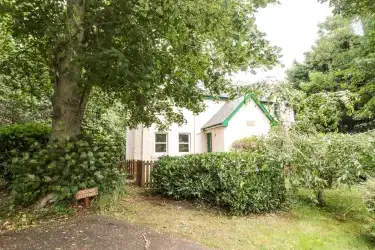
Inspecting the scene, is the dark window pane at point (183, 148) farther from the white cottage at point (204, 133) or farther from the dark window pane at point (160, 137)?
the dark window pane at point (160, 137)

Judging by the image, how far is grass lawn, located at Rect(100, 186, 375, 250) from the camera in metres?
4.88

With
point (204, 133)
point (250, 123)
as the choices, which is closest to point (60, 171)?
point (204, 133)

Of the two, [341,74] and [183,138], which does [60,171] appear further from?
[341,74]

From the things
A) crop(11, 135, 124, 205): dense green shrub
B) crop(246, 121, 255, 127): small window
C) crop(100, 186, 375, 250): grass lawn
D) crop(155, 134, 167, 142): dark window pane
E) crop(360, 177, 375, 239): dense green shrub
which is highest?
crop(246, 121, 255, 127): small window

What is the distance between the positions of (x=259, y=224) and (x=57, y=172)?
4.76 meters

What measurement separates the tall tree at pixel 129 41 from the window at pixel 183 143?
8217mm

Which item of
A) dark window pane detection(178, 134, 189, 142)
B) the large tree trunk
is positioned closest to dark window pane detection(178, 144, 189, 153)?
dark window pane detection(178, 134, 189, 142)

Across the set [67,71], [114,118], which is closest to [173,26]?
[67,71]

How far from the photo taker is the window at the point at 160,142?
14.8 metres

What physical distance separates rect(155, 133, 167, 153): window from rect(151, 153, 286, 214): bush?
7.33 m

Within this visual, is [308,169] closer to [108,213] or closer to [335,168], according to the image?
[335,168]

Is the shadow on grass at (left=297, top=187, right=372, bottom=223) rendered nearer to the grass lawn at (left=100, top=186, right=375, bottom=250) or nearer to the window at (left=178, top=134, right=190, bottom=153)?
the grass lawn at (left=100, top=186, right=375, bottom=250)

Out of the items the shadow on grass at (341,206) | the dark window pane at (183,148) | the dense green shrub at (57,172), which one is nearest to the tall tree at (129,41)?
the dense green shrub at (57,172)

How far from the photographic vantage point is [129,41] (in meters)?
5.58
